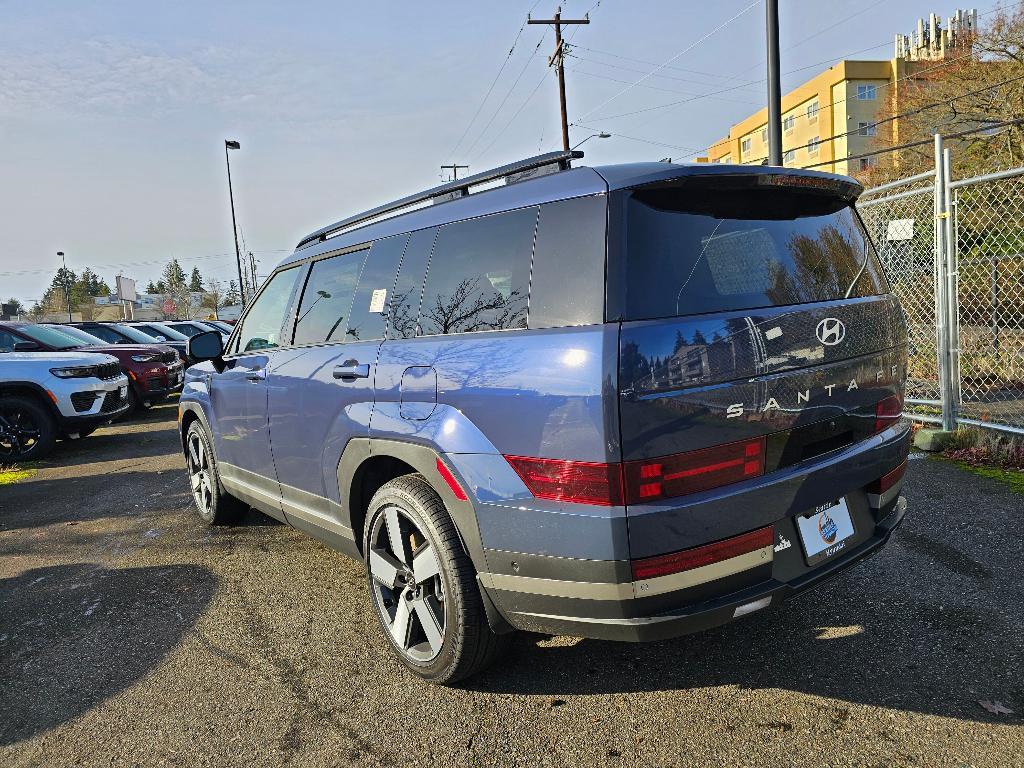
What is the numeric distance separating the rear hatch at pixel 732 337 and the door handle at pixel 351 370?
1.34m

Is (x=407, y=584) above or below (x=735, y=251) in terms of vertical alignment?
below

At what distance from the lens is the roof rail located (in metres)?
2.62

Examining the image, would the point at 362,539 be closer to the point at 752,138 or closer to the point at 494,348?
the point at 494,348

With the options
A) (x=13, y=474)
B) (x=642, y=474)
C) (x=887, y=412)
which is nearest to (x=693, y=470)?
(x=642, y=474)

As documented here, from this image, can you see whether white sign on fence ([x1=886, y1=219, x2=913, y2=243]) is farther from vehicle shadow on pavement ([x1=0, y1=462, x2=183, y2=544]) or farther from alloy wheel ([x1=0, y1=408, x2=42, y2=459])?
alloy wheel ([x1=0, y1=408, x2=42, y2=459])

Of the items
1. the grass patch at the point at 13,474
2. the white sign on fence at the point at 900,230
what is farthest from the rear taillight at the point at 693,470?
the grass patch at the point at 13,474

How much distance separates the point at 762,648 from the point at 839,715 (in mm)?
483

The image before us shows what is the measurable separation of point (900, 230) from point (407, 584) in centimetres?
560

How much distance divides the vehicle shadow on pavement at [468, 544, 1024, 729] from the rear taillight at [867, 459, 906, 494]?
Result: 26.1 inches

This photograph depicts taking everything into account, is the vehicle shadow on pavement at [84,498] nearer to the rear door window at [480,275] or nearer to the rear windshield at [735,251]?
the rear door window at [480,275]

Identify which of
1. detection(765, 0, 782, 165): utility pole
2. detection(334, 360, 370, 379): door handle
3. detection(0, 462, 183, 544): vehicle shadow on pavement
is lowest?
detection(0, 462, 183, 544): vehicle shadow on pavement

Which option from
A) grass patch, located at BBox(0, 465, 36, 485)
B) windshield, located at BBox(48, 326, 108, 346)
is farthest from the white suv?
windshield, located at BBox(48, 326, 108, 346)

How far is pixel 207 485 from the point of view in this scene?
510cm

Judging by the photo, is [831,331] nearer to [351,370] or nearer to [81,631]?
[351,370]
